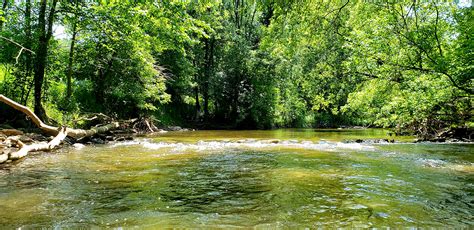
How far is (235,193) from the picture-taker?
547 cm

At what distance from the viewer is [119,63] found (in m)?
20.5

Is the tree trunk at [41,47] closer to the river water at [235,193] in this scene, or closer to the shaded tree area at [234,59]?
the shaded tree area at [234,59]

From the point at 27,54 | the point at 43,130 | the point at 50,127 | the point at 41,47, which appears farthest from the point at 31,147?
the point at 27,54

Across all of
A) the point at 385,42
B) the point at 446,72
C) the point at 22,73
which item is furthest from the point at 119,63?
the point at 446,72

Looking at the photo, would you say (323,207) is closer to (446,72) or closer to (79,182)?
(79,182)

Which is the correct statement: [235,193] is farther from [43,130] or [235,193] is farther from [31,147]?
[43,130]

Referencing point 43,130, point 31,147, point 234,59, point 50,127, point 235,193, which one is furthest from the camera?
point 234,59

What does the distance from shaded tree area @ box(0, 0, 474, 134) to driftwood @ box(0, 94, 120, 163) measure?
1.46 meters

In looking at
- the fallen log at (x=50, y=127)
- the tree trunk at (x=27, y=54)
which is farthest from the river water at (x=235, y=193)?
the tree trunk at (x=27, y=54)

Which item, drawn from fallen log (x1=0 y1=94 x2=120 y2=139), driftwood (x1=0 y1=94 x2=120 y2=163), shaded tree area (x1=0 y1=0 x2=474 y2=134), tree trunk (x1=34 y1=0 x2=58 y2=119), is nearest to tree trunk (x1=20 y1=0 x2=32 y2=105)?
shaded tree area (x1=0 y1=0 x2=474 y2=134)

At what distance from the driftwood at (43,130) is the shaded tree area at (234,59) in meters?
1.46

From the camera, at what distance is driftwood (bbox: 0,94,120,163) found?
8643 mm

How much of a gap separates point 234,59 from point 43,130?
62.8 ft

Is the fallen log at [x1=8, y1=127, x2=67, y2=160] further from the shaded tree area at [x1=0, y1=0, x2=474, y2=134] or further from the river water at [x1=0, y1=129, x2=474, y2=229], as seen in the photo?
the shaded tree area at [x1=0, y1=0, x2=474, y2=134]
